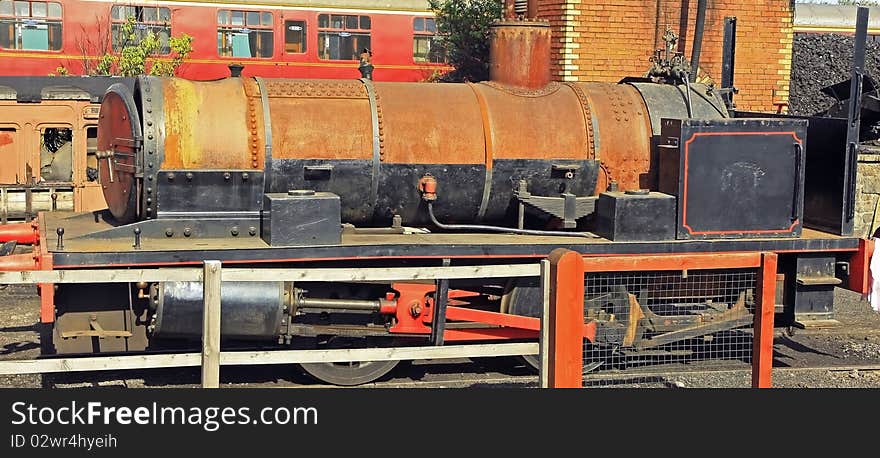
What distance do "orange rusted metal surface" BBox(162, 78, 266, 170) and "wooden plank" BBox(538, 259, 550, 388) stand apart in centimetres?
284

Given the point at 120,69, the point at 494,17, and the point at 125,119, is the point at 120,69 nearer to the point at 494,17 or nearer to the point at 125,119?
the point at 494,17

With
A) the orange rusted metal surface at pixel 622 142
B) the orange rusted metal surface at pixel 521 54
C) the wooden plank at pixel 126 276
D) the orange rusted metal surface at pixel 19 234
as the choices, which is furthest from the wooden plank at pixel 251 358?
the orange rusted metal surface at pixel 521 54

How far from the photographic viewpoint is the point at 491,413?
4.93 m

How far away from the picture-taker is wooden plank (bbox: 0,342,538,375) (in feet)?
17.3

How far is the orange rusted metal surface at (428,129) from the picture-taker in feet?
26.0

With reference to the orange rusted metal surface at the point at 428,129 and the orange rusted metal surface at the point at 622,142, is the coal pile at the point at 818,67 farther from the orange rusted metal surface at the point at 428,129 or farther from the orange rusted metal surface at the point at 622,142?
the orange rusted metal surface at the point at 428,129

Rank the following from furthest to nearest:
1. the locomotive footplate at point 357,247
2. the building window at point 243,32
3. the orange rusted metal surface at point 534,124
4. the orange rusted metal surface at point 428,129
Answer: the building window at point 243,32, the orange rusted metal surface at point 534,124, the orange rusted metal surface at point 428,129, the locomotive footplate at point 357,247

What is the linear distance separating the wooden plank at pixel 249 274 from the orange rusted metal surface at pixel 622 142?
110 inches

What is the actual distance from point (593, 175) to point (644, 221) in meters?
0.60

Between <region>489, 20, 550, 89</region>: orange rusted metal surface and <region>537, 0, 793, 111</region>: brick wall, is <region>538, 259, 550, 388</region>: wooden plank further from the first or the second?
<region>537, 0, 793, 111</region>: brick wall

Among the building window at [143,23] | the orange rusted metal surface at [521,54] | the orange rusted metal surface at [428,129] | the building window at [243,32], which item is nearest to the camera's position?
the orange rusted metal surface at [428,129]

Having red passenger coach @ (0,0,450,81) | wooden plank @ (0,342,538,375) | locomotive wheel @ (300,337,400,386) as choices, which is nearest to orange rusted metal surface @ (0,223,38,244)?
locomotive wheel @ (300,337,400,386)

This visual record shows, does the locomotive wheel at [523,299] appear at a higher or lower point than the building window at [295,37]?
lower

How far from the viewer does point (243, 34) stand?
63.4 feet
